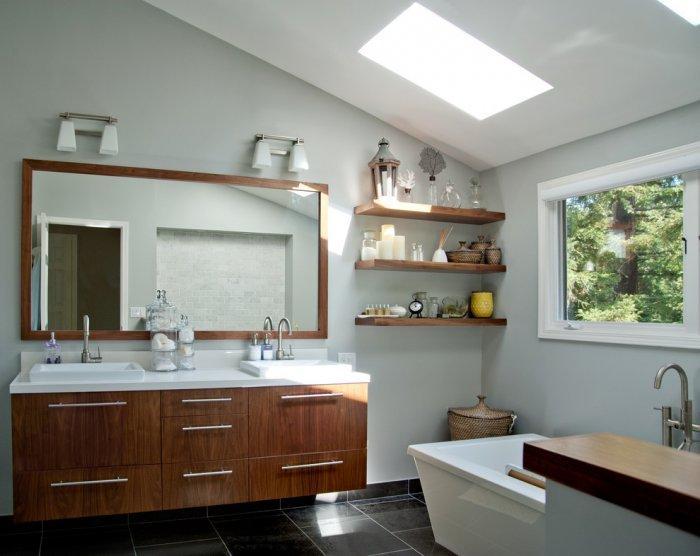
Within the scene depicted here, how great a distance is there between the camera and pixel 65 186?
3498 mm

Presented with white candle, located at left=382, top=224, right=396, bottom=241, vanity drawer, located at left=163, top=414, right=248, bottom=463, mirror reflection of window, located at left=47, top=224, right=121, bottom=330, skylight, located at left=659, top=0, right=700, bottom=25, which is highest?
skylight, located at left=659, top=0, right=700, bottom=25

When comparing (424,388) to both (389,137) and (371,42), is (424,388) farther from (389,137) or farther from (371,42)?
(371,42)

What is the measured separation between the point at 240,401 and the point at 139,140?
5.38 ft

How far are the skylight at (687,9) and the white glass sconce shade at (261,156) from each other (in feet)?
7.34

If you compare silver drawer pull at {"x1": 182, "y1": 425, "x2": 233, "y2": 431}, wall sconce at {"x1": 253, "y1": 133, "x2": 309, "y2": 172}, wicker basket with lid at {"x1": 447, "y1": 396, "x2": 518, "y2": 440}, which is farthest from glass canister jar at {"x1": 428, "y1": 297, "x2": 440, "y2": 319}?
silver drawer pull at {"x1": 182, "y1": 425, "x2": 233, "y2": 431}

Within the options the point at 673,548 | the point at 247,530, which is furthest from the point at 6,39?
the point at 673,548

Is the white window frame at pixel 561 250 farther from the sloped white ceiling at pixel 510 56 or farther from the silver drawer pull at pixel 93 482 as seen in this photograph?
the silver drawer pull at pixel 93 482

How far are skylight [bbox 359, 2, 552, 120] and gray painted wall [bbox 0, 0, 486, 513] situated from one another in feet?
2.03

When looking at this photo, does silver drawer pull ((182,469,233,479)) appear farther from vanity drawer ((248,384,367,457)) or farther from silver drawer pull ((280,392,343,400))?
silver drawer pull ((280,392,343,400))

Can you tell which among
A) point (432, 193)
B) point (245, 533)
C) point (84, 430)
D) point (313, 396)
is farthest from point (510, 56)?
point (245, 533)

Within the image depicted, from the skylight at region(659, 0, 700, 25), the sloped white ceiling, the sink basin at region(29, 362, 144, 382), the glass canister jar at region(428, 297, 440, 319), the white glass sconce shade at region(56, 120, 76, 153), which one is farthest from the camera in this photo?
the glass canister jar at region(428, 297, 440, 319)

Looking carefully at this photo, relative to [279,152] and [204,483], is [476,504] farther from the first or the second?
[279,152]

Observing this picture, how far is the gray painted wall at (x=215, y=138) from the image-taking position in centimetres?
343

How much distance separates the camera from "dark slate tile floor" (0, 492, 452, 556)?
3.18 m
